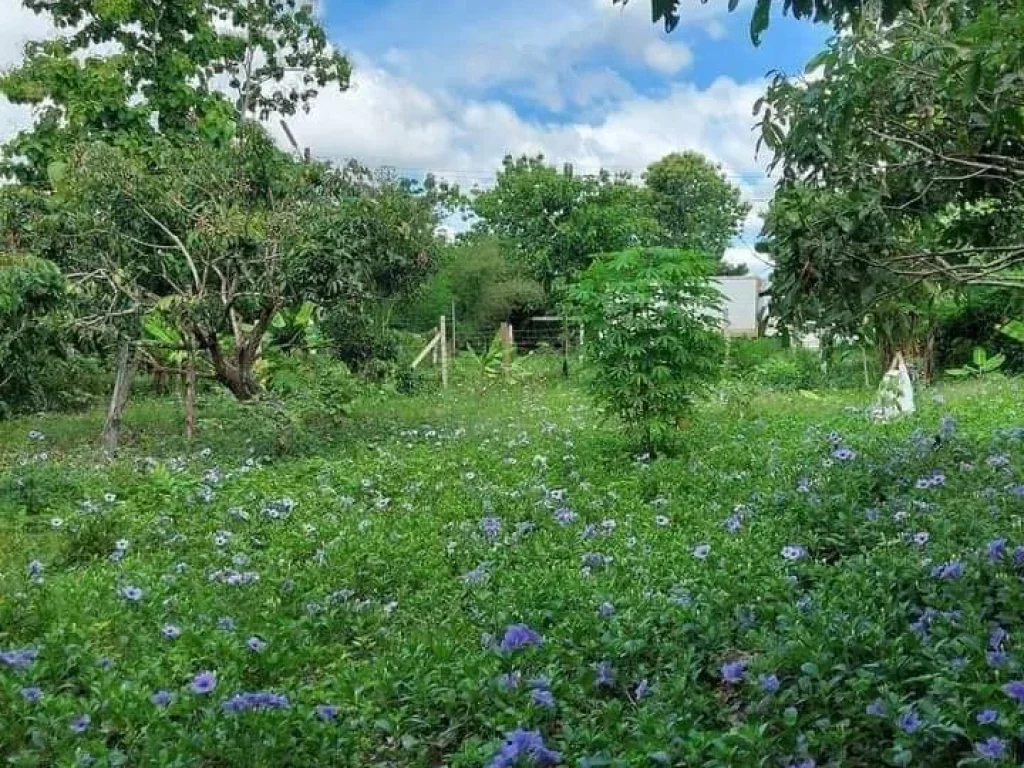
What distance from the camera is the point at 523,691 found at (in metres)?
2.41

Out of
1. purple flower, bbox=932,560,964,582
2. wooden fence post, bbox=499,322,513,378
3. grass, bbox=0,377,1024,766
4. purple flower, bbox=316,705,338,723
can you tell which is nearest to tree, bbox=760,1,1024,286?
Result: grass, bbox=0,377,1024,766

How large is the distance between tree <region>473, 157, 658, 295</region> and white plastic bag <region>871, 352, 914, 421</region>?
26.4ft

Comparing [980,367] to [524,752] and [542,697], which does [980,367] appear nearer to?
[542,697]

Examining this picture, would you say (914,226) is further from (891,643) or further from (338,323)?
(338,323)

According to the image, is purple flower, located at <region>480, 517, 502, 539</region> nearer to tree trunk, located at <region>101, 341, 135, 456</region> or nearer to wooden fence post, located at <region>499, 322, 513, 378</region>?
tree trunk, located at <region>101, 341, 135, 456</region>

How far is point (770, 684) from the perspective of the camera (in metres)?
2.25

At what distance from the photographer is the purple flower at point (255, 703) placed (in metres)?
2.30

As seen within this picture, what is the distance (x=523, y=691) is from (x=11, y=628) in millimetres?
1941

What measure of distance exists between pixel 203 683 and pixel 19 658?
23.3 inches

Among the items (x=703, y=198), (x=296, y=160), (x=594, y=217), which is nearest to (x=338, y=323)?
(x=296, y=160)

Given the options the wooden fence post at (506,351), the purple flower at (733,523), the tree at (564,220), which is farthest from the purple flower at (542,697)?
the tree at (564,220)

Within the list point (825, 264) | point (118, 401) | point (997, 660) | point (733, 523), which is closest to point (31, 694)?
point (997, 660)

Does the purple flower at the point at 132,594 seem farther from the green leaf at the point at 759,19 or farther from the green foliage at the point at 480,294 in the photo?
the green foliage at the point at 480,294

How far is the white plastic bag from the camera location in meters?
7.68
